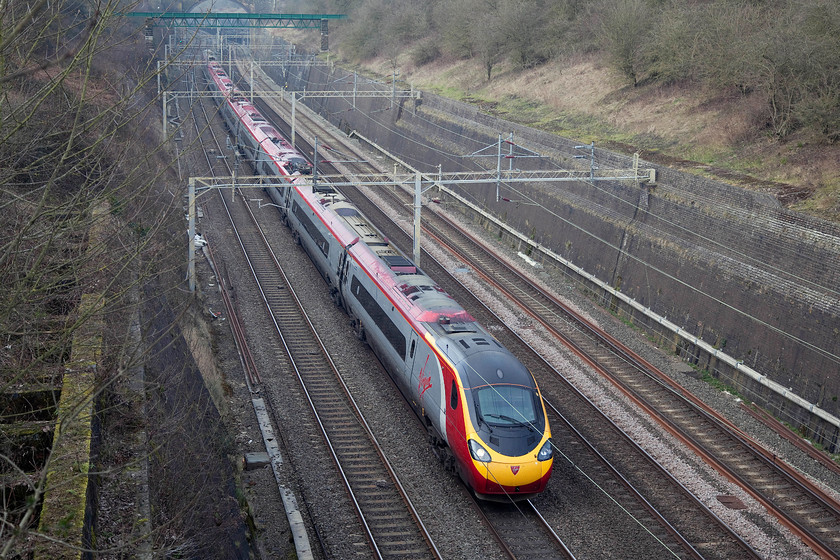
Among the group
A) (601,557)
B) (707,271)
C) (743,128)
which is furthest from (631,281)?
(601,557)

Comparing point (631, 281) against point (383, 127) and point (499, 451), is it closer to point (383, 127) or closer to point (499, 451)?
point (499, 451)

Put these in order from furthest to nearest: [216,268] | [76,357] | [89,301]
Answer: [216,268], [89,301], [76,357]

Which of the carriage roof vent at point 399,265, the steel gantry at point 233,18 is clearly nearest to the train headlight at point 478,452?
the carriage roof vent at point 399,265

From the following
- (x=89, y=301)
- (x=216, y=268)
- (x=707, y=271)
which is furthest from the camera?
(x=216, y=268)

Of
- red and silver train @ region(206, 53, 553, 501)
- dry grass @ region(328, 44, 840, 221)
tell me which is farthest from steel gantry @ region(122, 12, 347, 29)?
red and silver train @ region(206, 53, 553, 501)

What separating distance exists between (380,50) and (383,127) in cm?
2471

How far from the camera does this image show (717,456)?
52.4ft

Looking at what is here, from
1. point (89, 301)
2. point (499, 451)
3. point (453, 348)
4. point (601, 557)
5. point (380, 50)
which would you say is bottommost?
point (601, 557)

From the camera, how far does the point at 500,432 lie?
525 inches

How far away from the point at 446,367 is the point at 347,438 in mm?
3351

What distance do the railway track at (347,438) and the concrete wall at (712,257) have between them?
997 cm

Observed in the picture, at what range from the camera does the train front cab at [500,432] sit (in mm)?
13117

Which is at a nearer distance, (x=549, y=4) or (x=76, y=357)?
(x=76, y=357)

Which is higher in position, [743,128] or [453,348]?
[743,128]
